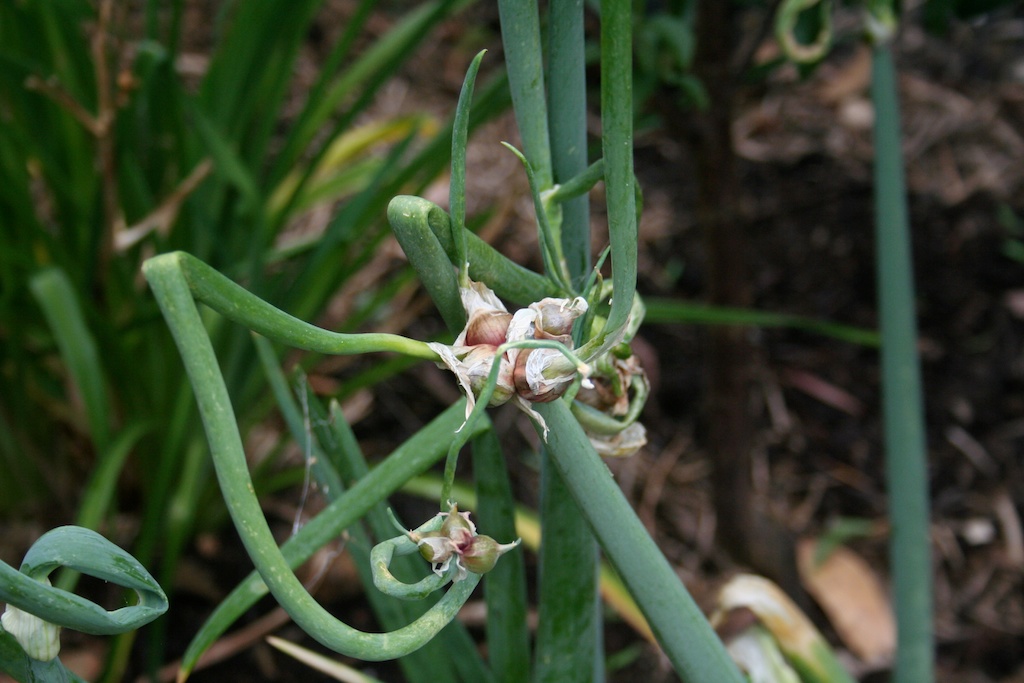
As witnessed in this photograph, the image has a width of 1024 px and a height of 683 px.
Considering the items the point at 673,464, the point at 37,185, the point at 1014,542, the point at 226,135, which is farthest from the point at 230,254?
the point at 1014,542

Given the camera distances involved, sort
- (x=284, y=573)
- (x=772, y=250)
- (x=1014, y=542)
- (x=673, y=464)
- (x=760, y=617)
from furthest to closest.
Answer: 1. (x=772, y=250)
2. (x=673, y=464)
3. (x=1014, y=542)
4. (x=760, y=617)
5. (x=284, y=573)

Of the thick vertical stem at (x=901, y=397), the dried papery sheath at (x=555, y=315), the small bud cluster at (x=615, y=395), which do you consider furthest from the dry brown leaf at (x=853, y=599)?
the dried papery sheath at (x=555, y=315)

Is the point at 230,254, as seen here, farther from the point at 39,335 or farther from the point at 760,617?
the point at 760,617

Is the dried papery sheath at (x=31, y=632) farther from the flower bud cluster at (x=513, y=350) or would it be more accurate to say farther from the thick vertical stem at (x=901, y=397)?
the thick vertical stem at (x=901, y=397)

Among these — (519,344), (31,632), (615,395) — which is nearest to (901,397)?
(615,395)

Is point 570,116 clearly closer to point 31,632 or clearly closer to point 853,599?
point 31,632

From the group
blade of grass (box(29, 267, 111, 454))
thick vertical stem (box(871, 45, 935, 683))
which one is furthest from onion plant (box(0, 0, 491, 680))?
thick vertical stem (box(871, 45, 935, 683))
